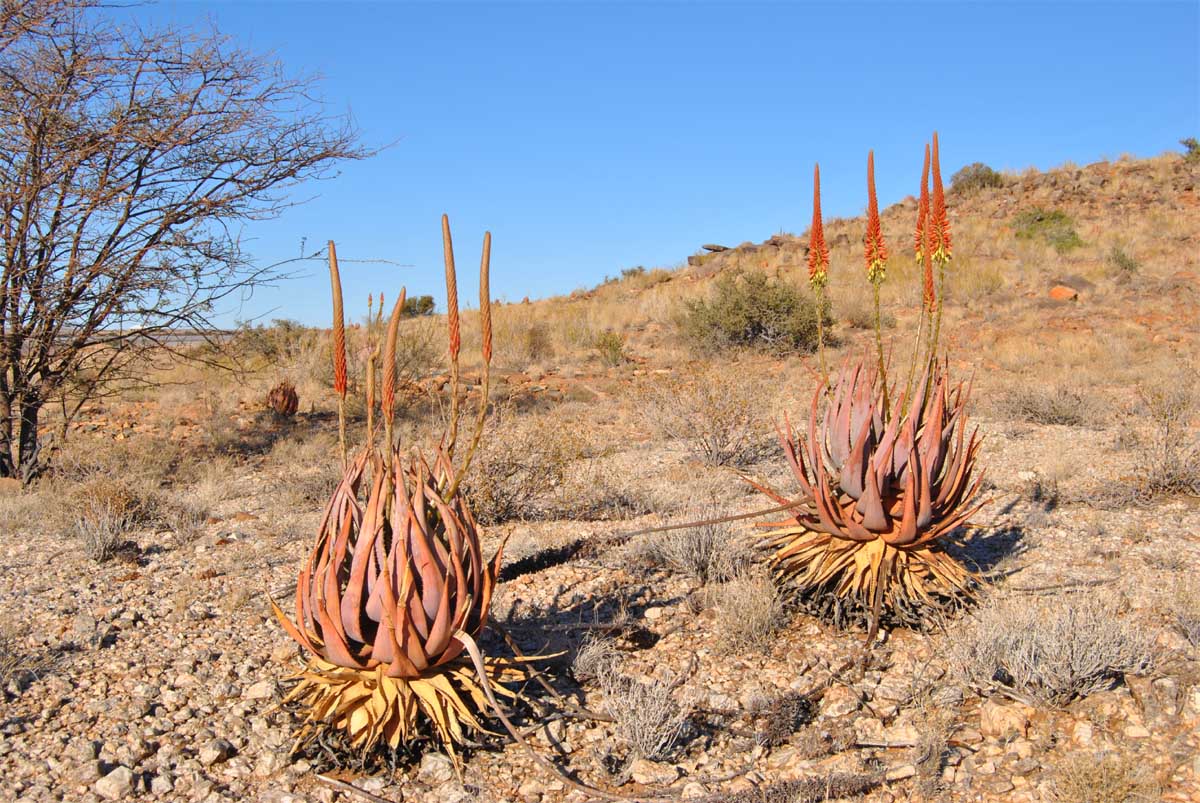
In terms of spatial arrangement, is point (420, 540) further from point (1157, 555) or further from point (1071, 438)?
Answer: point (1071, 438)

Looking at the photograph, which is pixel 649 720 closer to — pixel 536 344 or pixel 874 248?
pixel 874 248

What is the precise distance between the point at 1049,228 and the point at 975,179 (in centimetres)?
955

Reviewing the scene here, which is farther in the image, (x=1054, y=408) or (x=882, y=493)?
(x=1054, y=408)

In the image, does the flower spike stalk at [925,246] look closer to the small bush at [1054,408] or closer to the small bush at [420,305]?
the small bush at [1054,408]

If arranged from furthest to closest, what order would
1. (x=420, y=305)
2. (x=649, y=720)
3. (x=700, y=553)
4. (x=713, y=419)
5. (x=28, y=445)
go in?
(x=420, y=305) < (x=28, y=445) < (x=713, y=419) < (x=700, y=553) < (x=649, y=720)

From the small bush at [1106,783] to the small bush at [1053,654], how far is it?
483mm

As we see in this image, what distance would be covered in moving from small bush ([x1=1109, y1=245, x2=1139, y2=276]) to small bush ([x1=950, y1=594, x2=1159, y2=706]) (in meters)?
17.4

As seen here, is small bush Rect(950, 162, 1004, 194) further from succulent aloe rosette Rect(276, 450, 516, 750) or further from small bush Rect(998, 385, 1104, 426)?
succulent aloe rosette Rect(276, 450, 516, 750)

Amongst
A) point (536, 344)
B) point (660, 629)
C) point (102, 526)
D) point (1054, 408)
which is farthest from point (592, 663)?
point (536, 344)

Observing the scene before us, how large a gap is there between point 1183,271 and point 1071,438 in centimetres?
1317

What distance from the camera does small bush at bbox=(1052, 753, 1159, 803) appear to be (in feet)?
8.70

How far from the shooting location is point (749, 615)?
12.8ft

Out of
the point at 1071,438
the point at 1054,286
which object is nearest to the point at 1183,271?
the point at 1054,286

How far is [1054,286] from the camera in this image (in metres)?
17.8
